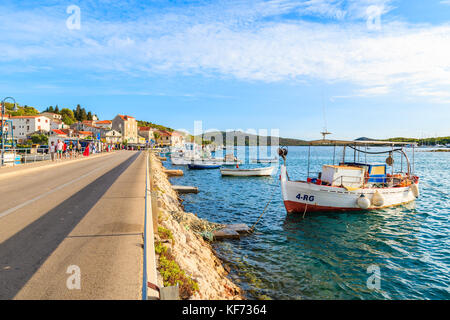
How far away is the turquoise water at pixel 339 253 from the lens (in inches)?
338

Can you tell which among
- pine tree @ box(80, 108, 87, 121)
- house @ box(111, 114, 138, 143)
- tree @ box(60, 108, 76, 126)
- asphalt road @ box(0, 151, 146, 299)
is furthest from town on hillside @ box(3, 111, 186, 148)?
asphalt road @ box(0, 151, 146, 299)

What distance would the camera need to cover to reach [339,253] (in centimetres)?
1148

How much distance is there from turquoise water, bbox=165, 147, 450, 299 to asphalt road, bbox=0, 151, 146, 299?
4.26 meters

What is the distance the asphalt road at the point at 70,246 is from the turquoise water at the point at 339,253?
426 centimetres

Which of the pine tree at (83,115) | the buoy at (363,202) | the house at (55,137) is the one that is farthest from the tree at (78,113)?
the buoy at (363,202)

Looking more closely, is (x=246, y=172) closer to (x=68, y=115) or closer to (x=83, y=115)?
(x=83, y=115)

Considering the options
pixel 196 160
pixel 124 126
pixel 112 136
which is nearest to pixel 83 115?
pixel 124 126

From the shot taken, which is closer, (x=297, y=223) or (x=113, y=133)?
(x=297, y=223)

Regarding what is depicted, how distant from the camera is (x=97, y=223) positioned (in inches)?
303

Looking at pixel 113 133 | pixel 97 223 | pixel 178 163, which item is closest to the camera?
pixel 97 223

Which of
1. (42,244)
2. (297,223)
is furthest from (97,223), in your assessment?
(297,223)
